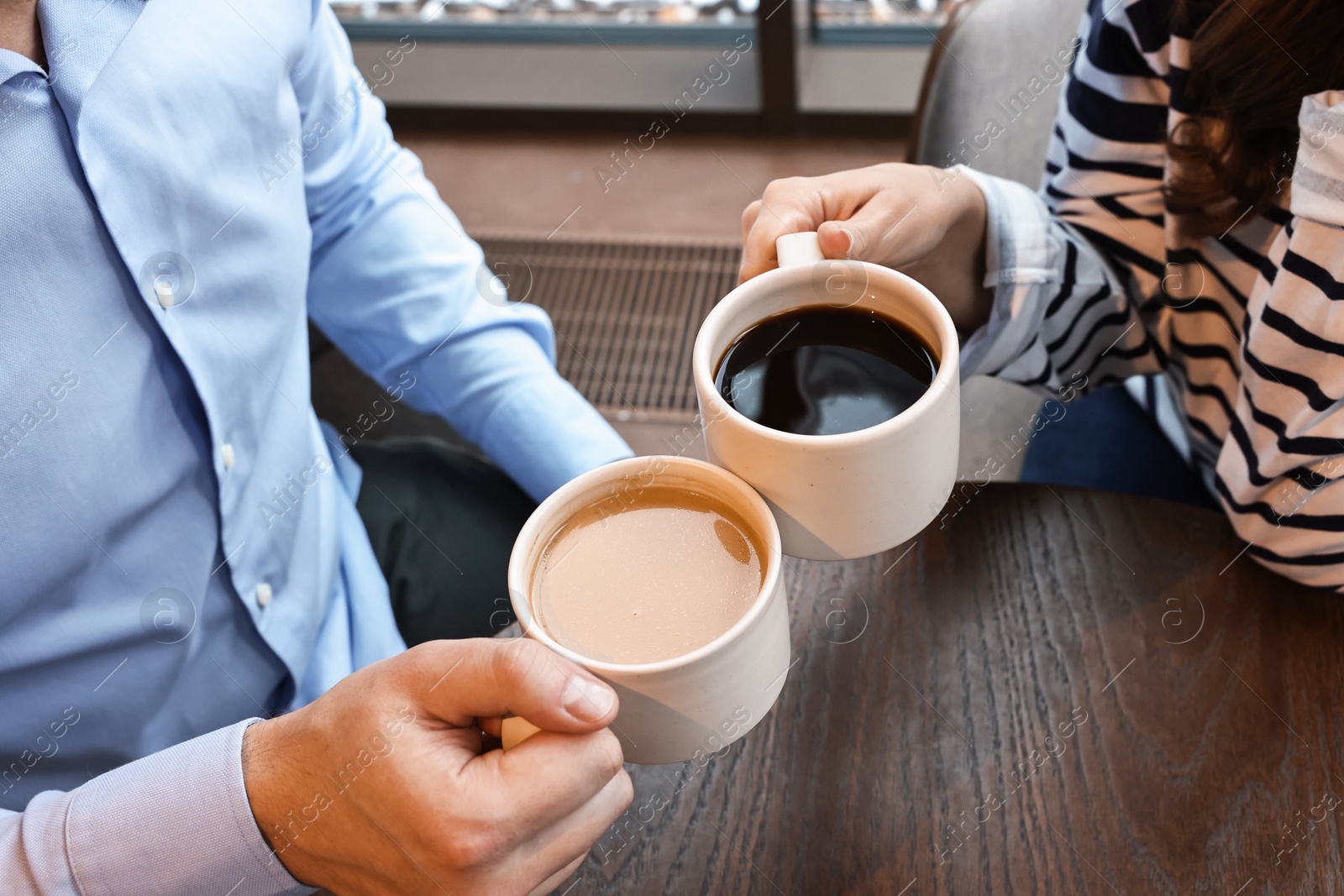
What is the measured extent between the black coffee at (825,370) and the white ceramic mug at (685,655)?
7cm

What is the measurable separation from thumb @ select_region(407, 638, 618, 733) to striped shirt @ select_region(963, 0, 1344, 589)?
25.4 inches

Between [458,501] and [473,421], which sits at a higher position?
[473,421]

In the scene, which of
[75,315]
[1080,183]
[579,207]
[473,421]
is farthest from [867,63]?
[75,315]

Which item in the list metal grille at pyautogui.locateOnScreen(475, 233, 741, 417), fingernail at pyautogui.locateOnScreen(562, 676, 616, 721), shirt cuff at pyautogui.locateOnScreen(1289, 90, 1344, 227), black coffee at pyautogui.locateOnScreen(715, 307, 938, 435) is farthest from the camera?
metal grille at pyautogui.locateOnScreen(475, 233, 741, 417)

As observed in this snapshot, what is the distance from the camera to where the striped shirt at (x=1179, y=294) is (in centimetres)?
89

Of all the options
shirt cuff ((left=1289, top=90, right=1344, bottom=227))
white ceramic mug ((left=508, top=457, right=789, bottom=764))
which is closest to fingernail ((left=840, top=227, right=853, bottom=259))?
white ceramic mug ((left=508, top=457, right=789, bottom=764))

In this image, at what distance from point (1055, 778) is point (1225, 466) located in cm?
41

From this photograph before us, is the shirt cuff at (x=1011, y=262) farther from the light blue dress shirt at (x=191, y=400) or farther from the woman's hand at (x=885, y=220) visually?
the light blue dress shirt at (x=191, y=400)

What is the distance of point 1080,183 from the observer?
1153 mm

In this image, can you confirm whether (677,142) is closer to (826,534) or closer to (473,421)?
(473,421)

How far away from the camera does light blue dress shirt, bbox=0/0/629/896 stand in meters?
0.83

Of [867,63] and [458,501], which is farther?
[867,63]

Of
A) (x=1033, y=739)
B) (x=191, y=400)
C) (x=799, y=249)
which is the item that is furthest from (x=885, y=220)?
(x=191, y=400)

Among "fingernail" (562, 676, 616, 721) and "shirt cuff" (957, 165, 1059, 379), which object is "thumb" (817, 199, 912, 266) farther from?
"fingernail" (562, 676, 616, 721)
